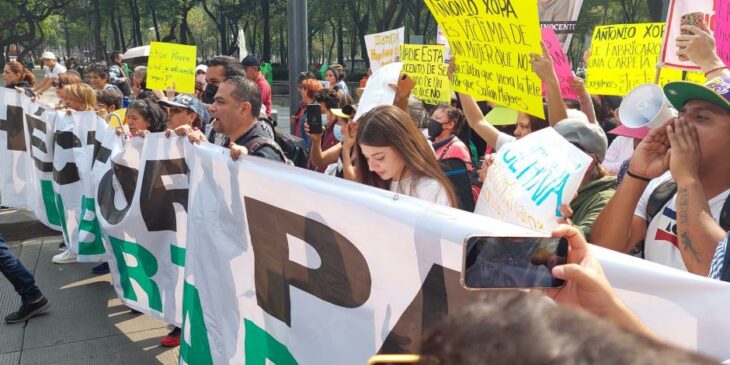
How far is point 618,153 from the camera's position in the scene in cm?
423

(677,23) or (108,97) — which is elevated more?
(677,23)

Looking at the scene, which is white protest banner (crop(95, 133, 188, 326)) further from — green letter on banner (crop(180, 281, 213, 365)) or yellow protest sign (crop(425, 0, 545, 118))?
yellow protest sign (crop(425, 0, 545, 118))

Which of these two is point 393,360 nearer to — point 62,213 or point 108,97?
point 62,213

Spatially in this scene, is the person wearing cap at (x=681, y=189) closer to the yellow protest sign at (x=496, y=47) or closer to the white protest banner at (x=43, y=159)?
the yellow protest sign at (x=496, y=47)

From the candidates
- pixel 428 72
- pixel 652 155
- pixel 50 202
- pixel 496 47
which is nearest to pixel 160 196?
pixel 496 47

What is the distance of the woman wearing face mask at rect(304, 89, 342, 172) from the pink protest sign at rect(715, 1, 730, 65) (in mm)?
2526

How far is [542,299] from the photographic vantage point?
0.64m

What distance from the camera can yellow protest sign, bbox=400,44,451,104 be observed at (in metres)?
4.74

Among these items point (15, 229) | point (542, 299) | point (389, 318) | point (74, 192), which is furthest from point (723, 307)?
point (15, 229)

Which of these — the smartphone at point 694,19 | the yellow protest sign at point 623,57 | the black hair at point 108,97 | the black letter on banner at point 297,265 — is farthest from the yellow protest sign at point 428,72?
the black hair at point 108,97

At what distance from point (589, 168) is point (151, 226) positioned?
239 centimetres

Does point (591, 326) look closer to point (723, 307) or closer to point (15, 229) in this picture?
point (723, 307)

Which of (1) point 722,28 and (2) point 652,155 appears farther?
(1) point 722,28

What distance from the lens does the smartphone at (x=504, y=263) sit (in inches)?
38.1
